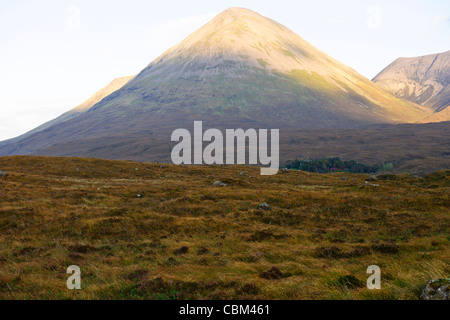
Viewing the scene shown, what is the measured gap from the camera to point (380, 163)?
623 feet

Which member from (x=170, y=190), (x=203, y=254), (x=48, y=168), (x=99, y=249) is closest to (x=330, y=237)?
Result: (x=203, y=254)

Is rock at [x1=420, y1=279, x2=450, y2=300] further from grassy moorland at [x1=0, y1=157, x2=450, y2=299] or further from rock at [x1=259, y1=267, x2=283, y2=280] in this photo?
rock at [x1=259, y1=267, x2=283, y2=280]

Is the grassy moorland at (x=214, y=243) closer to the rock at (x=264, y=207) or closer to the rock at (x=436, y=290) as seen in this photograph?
the rock at (x=436, y=290)

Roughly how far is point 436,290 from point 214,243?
12.3 meters

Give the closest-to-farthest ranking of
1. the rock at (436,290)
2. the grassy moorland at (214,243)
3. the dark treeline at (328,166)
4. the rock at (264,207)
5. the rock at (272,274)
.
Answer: the rock at (436,290) < the grassy moorland at (214,243) < the rock at (272,274) < the rock at (264,207) < the dark treeline at (328,166)

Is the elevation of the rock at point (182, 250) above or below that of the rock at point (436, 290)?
below

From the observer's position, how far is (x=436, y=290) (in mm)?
8359

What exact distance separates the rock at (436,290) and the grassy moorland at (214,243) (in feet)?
1.49

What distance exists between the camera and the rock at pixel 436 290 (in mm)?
8075

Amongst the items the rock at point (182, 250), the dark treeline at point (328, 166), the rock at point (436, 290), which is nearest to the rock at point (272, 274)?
the rock at point (436, 290)

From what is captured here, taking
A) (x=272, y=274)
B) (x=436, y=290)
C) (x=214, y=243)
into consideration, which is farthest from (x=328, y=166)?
(x=436, y=290)

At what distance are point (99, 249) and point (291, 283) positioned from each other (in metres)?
11.5
